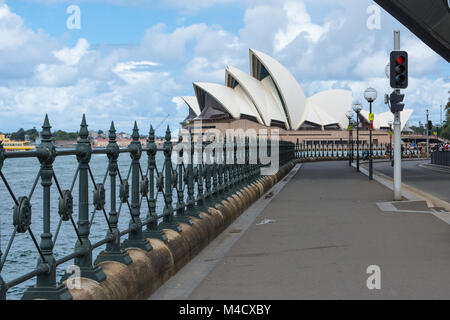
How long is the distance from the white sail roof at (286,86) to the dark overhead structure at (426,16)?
6610 centimetres

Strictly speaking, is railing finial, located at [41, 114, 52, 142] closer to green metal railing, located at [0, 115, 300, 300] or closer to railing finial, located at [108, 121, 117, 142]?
green metal railing, located at [0, 115, 300, 300]

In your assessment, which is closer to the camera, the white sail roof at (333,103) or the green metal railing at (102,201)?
the green metal railing at (102,201)

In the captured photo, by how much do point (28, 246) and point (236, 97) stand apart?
95631 millimetres

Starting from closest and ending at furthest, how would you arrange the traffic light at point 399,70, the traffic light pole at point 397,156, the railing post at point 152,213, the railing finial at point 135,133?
the railing finial at point 135,133, the railing post at point 152,213, the traffic light pole at point 397,156, the traffic light at point 399,70

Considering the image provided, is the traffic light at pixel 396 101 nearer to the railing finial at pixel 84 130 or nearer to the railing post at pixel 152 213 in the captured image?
the railing post at pixel 152 213

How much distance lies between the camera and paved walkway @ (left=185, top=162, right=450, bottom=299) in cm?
596

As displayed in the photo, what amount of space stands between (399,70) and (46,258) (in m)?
13.4

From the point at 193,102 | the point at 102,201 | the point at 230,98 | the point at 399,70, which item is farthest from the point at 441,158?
the point at 193,102

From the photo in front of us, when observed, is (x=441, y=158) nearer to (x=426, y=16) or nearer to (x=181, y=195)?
(x=426, y=16)

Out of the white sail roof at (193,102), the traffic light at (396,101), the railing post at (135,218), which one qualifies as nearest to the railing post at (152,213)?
the railing post at (135,218)

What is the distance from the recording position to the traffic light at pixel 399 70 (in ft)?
52.0

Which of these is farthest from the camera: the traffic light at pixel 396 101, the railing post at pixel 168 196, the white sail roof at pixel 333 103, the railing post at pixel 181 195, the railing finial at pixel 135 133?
the white sail roof at pixel 333 103
